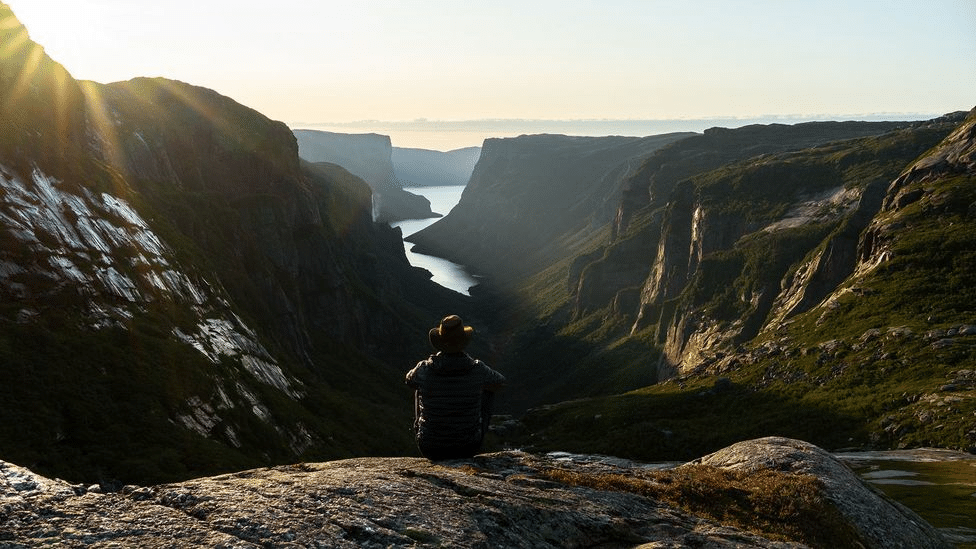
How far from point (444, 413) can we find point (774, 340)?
105943 mm

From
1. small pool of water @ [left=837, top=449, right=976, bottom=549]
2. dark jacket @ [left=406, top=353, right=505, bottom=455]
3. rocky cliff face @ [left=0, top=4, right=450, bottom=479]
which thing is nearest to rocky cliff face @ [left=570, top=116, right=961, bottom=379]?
rocky cliff face @ [left=0, top=4, right=450, bottom=479]

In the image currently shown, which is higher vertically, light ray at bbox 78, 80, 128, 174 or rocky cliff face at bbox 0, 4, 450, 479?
light ray at bbox 78, 80, 128, 174

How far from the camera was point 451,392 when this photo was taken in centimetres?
1878

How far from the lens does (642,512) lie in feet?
52.0

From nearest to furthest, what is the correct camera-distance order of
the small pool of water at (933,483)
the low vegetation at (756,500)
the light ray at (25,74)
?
the low vegetation at (756,500) < the small pool of water at (933,483) < the light ray at (25,74)

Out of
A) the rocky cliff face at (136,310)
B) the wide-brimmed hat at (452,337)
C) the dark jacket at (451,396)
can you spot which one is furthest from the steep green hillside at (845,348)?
the wide-brimmed hat at (452,337)

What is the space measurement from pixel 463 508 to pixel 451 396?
502 cm

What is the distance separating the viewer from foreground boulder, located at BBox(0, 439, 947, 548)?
11875 millimetres

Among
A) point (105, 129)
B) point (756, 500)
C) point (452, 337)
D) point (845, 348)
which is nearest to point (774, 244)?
point (845, 348)

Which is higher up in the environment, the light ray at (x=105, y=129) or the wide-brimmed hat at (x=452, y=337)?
the light ray at (x=105, y=129)

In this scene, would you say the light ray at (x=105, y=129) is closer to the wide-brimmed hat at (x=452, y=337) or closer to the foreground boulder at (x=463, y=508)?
the wide-brimmed hat at (x=452, y=337)

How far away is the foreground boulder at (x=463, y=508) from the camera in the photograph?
1188 centimetres

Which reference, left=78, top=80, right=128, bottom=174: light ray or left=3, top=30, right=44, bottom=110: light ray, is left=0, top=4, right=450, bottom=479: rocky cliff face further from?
left=78, top=80, right=128, bottom=174: light ray

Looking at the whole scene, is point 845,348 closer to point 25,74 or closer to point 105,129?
point 25,74
